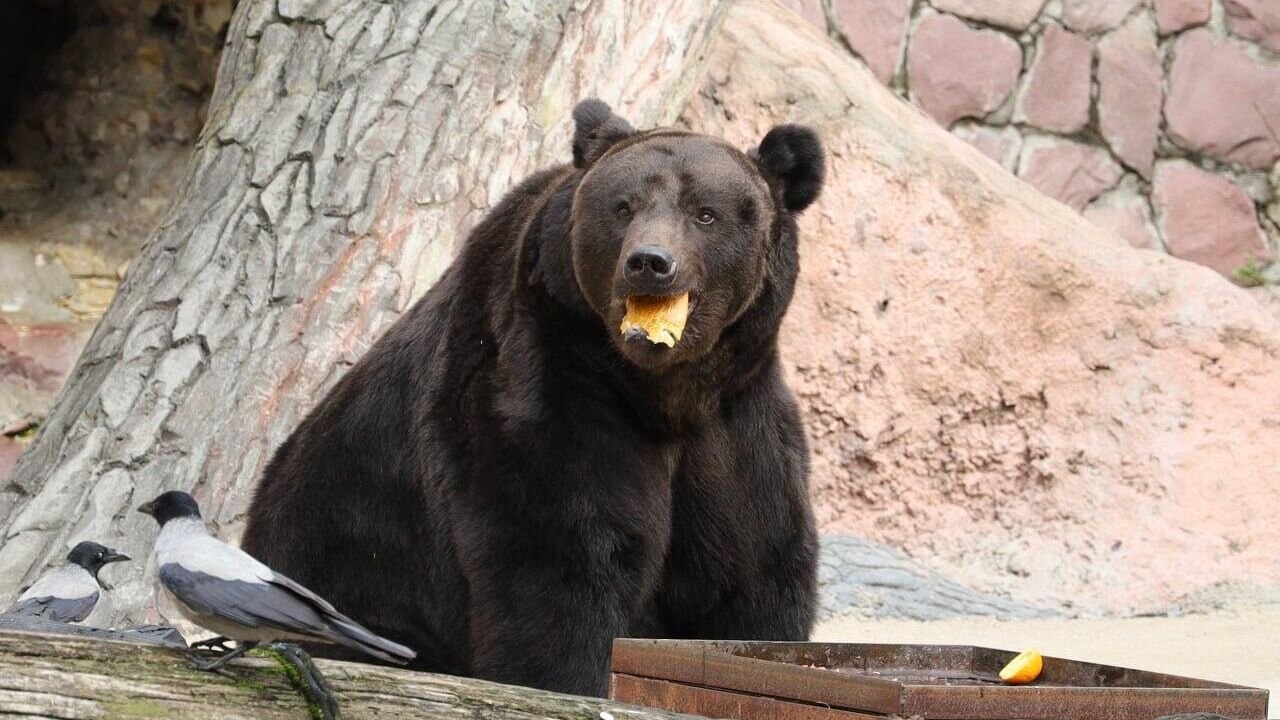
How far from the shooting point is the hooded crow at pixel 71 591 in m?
3.54

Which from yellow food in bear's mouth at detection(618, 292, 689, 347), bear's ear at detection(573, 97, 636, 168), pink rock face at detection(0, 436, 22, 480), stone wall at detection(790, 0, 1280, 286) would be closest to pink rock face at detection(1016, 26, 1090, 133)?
A: stone wall at detection(790, 0, 1280, 286)

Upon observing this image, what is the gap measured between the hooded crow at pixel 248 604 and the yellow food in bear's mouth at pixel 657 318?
136 cm

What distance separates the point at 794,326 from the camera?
808cm

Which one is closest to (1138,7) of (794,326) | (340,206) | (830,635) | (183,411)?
(794,326)

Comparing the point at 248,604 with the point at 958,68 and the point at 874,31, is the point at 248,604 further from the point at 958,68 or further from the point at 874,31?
the point at 958,68

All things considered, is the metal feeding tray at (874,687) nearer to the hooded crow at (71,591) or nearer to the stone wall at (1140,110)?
the hooded crow at (71,591)

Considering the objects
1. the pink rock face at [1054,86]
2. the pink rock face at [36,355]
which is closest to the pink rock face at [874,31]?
the pink rock face at [1054,86]

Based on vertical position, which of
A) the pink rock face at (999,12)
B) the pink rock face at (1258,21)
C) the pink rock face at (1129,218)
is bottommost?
the pink rock face at (1129,218)

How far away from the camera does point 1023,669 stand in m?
3.14

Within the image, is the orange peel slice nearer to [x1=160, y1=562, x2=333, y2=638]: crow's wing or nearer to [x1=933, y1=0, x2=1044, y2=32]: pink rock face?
[x1=160, y1=562, x2=333, y2=638]: crow's wing

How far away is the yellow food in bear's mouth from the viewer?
3.91 metres

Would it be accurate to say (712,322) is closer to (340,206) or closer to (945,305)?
(340,206)

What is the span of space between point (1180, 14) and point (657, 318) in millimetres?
8828

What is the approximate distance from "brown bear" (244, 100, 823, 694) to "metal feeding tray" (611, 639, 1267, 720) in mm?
803
